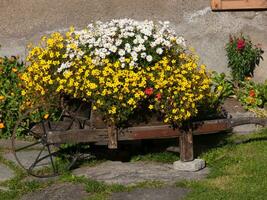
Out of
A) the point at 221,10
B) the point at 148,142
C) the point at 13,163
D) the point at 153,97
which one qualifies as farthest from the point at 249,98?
the point at 13,163

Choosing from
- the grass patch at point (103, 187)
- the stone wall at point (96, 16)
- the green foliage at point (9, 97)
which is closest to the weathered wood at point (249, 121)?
the grass patch at point (103, 187)

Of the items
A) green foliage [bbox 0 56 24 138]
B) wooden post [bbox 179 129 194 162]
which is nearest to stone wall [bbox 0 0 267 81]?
green foliage [bbox 0 56 24 138]

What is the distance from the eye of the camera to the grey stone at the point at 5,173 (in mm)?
7004

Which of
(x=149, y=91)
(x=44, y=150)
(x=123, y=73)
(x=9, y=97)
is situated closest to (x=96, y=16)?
(x=9, y=97)

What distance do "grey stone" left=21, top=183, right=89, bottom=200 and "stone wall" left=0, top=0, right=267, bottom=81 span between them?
3007 mm

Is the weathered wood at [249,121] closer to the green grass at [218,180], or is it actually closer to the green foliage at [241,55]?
the green grass at [218,180]

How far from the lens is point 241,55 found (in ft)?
29.9

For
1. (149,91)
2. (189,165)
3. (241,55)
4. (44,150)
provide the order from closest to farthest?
1. (149,91)
2. (189,165)
3. (44,150)
4. (241,55)

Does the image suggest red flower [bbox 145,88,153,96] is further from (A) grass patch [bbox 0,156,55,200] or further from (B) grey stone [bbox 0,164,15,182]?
(B) grey stone [bbox 0,164,15,182]

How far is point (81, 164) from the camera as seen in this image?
7.36 meters

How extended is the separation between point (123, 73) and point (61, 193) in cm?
→ 128

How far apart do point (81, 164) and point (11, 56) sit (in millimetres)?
2352

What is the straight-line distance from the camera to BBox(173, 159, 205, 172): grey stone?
6996 millimetres

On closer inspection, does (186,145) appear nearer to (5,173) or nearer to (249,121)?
(249,121)
